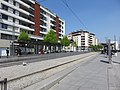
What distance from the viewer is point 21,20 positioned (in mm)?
61844

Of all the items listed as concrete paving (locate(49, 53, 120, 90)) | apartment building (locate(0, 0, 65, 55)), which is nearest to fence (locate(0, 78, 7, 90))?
concrete paving (locate(49, 53, 120, 90))

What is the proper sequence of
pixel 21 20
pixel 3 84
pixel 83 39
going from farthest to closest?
pixel 83 39
pixel 21 20
pixel 3 84

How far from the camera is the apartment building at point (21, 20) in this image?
50906mm

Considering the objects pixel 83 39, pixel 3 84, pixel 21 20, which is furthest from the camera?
pixel 83 39

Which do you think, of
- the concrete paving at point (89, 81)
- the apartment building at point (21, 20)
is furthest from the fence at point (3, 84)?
the apartment building at point (21, 20)

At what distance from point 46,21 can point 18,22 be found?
28.5 meters

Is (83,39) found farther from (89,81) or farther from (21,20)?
(89,81)

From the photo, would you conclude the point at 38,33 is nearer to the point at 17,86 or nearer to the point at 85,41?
the point at 17,86

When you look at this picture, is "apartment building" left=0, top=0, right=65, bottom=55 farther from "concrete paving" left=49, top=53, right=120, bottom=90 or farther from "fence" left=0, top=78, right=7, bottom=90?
"fence" left=0, top=78, right=7, bottom=90

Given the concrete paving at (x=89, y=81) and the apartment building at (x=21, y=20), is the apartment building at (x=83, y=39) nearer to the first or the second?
the apartment building at (x=21, y=20)

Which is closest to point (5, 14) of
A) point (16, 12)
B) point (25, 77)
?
point (16, 12)

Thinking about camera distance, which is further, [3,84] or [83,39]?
[83,39]

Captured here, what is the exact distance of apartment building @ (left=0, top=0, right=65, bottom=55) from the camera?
50.9 meters

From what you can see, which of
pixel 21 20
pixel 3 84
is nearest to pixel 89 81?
pixel 3 84
